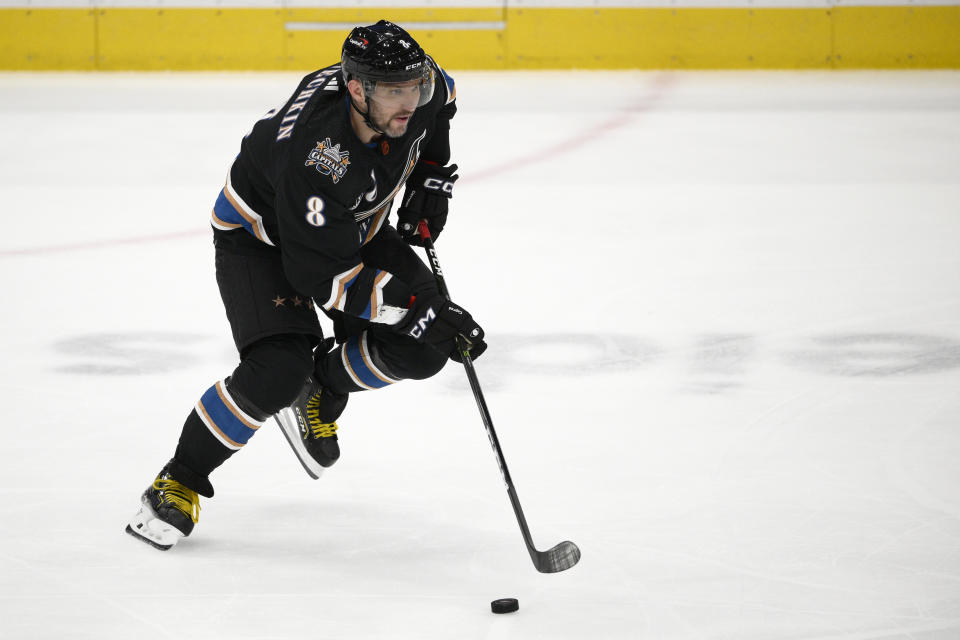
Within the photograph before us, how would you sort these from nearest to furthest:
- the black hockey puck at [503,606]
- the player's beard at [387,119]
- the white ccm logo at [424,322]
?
the black hockey puck at [503,606]
the player's beard at [387,119]
the white ccm logo at [424,322]

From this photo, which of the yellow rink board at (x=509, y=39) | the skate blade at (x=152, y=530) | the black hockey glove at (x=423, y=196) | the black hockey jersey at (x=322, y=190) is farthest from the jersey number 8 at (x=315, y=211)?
the yellow rink board at (x=509, y=39)

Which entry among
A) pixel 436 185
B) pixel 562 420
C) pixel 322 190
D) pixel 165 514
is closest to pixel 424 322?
pixel 322 190

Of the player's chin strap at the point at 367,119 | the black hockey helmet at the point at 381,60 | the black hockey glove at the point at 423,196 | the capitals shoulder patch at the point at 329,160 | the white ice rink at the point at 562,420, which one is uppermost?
the black hockey helmet at the point at 381,60

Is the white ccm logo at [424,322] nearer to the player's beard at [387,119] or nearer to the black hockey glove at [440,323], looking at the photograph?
the black hockey glove at [440,323]

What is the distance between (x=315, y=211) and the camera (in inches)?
92.6

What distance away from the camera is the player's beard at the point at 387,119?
7.86 feet

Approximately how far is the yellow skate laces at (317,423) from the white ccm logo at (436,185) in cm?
56

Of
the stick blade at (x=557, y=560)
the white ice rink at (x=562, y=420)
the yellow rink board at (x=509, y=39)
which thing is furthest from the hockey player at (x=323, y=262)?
the yellow rink board at (x=509, y=39)

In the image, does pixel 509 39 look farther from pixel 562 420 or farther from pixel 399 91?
pixel 399 91

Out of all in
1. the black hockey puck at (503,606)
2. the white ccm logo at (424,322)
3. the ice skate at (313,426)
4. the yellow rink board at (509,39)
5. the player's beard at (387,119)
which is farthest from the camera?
the yellow rink board at (509,39)

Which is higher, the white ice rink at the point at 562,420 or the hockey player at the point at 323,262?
the hockey player at the point at 323,262

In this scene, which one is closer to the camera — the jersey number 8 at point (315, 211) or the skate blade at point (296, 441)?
the jersey number 8 at point (315, 211)

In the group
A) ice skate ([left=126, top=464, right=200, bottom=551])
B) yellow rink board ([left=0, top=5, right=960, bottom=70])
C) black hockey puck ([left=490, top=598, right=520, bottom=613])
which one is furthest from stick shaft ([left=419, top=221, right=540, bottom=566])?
yellow rink board ([left=0, top=5, right=960, bottom=70])

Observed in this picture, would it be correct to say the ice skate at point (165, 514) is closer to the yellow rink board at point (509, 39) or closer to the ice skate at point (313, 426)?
the ice skate at point (313, 426)
